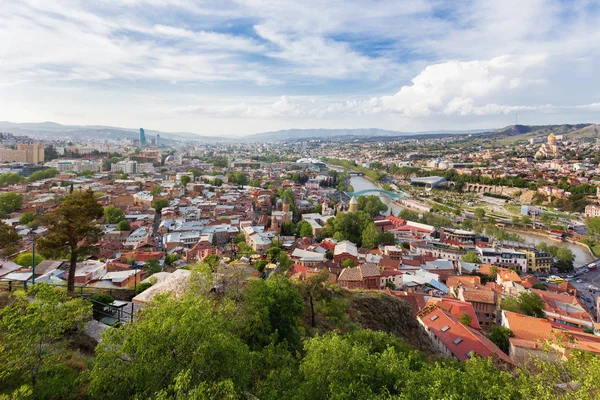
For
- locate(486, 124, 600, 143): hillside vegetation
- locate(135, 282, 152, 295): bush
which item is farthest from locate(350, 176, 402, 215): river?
locate(486, 124, 600, 143): hillside vegetation

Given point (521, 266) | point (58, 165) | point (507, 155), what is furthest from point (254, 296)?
point (507, 155)

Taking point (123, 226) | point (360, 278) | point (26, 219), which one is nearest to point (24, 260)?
point (123, 226)

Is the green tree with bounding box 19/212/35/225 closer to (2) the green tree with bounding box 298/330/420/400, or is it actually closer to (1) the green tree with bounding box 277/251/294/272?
(1) the green tree with bounding box 277/251/294/272

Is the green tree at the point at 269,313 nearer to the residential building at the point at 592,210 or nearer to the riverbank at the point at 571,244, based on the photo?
the riverbank at the point at 571,244

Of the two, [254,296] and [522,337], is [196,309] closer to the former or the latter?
[254,296]

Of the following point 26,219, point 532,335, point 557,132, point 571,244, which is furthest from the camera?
point 557,132

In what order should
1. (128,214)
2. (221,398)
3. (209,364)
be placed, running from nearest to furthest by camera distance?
(221,398) → (209,364) → (128,214)

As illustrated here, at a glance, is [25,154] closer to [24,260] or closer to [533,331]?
[24,260]
